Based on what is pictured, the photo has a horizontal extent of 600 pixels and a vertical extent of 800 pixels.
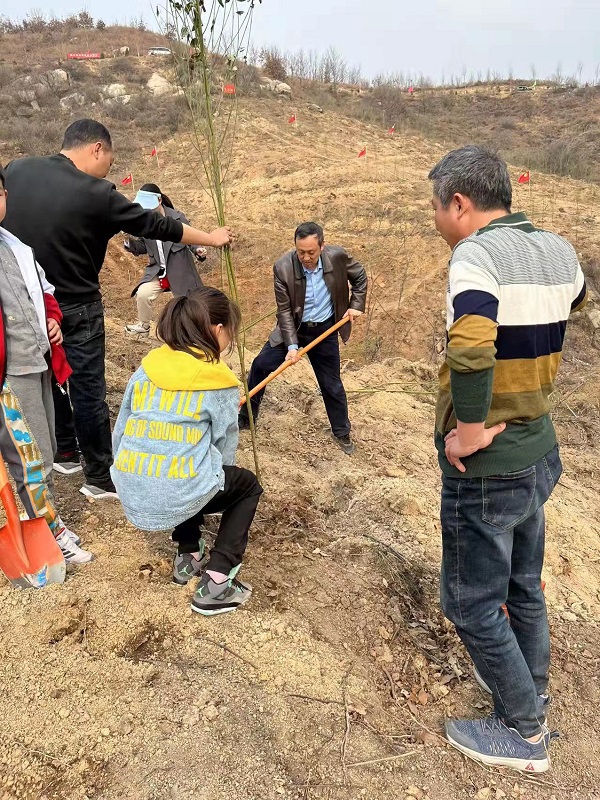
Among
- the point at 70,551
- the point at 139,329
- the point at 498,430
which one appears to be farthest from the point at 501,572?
the point at 139,329

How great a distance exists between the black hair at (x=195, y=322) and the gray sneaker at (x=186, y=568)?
2.96ft

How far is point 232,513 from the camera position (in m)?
2.22

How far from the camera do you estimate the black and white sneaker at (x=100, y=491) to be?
2898 millimetres

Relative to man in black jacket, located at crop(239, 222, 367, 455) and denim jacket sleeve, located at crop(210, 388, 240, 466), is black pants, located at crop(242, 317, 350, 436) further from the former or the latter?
denim jacket sleeve, located at crop(210, 388, 240, 466)

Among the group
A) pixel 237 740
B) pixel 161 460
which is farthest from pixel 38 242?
pixel 237 740

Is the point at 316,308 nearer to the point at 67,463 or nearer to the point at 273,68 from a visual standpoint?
the point at 67,463

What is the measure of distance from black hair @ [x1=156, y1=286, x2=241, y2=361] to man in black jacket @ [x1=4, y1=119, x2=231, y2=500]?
0.36 meters

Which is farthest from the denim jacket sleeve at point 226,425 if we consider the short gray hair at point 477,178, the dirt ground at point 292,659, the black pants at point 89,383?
the short gray hair at point 477,178

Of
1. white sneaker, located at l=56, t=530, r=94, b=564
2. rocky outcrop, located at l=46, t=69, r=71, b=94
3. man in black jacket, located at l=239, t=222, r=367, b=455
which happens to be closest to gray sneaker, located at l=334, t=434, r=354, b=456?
man in black jacket, located at l=239, t=222, r=367, b=455

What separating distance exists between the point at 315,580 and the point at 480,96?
31149mm

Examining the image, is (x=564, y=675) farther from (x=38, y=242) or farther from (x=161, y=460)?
(x=38, y=242)

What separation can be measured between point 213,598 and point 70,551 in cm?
69

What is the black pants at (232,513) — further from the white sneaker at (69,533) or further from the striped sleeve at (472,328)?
the striped sleeve at (472,328)

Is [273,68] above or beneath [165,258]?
above
